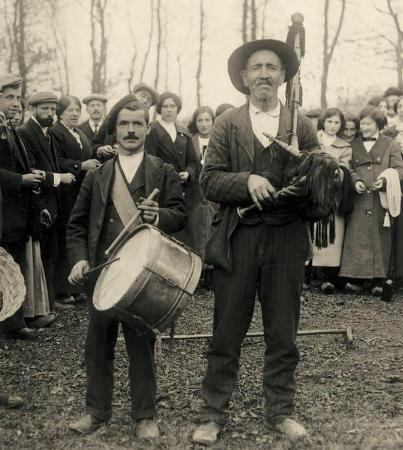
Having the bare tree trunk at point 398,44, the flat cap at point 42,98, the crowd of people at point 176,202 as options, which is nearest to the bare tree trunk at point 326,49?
the bare tree trunk at point 398,44

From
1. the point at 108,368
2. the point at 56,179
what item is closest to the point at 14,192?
the point at 56,179

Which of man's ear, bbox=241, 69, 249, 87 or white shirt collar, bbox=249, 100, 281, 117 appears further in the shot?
man's ear, bbox=241, 69, 249, 87

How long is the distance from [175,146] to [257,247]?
168 inches

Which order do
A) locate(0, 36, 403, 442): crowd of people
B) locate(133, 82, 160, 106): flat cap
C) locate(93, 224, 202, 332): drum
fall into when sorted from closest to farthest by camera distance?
locate(93, 224, 202, 332): drum
locate(0, 36, 403, 442): crowd of people
locate(133, 82, 160, 106): flat cap

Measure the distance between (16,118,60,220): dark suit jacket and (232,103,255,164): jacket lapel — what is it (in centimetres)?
321

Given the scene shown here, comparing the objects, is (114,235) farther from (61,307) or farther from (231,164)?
(61,307)

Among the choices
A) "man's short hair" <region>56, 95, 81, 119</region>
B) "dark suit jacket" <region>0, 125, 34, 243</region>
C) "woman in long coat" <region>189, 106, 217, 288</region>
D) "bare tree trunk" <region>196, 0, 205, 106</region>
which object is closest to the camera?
"dark suit jacket" <region>0, 125, 34, 243</region>

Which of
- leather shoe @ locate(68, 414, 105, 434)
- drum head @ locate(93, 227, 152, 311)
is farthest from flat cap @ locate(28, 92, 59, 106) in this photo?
leather shoe @ locate(68, 414, 105, 434)

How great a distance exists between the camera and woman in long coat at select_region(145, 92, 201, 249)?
814 centimetres

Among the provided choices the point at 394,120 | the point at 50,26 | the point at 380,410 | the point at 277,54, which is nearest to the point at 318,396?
the point at 380,410

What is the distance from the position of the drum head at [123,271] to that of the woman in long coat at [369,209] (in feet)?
16.2

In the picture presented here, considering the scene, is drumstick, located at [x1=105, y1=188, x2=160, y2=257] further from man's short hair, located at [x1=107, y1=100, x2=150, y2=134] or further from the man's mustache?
man's short hair, located at [x1=107, y1=100, x2=150, y2=134]

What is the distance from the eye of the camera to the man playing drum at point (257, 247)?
411 cm

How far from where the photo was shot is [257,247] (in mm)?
4109
